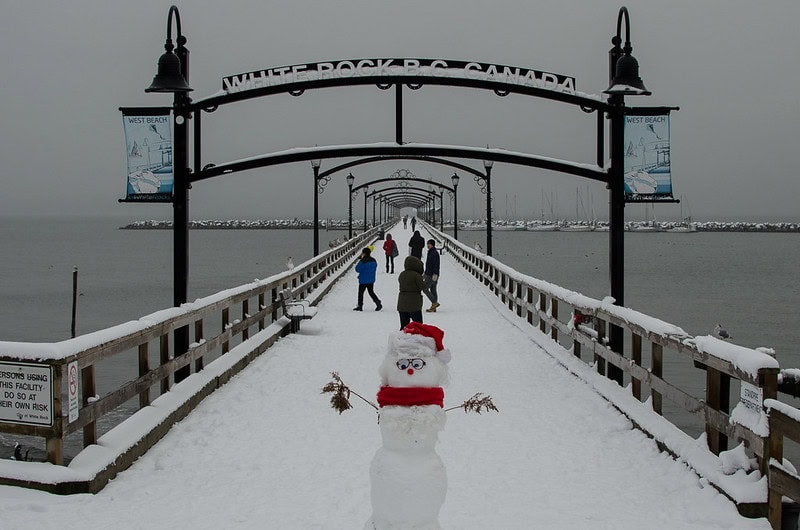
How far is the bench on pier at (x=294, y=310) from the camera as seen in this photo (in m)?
15.6

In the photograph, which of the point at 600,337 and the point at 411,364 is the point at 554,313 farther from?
the point at 411,364

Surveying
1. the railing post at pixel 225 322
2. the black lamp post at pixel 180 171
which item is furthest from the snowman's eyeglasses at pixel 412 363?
the railing post at pixel 225 322

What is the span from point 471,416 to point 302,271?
11271mm

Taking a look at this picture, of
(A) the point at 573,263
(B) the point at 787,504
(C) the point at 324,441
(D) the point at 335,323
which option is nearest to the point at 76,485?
(C) the point at 324,441

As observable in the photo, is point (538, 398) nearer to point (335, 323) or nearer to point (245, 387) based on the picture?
point (245, 387)

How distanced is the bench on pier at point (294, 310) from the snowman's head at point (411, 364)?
10830mm

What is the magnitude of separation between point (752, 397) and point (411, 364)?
247 centimetres

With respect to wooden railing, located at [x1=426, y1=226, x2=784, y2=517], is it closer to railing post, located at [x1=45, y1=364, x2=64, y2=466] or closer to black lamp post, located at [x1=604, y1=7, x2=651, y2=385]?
black lamp post, located at [x1=604, y1=7, x2=651, y2=385]

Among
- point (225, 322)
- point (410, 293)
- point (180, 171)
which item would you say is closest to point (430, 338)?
point (180, 171)

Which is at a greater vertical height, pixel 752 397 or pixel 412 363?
pixel 412 363

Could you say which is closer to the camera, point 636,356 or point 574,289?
point 636,356

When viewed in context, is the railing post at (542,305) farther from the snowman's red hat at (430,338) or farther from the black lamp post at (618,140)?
the snowman's red hat at (430,338)

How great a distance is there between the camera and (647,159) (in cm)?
1048

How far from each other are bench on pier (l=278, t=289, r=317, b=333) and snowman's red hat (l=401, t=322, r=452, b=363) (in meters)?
10.7
